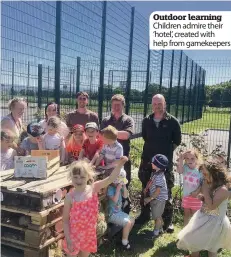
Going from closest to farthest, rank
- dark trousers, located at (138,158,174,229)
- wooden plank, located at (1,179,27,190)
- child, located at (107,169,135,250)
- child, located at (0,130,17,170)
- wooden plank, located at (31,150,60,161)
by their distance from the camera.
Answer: wooden plank, located at (1,179,27,190) < wooden plank, located at (31,150,60,161) < child, located at (0,130,17,170) < child, located at (107,169,135,250) < dark trousers, located at (138,158,174,229)

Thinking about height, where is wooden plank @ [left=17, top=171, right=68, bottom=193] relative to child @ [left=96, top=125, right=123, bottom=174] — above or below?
below

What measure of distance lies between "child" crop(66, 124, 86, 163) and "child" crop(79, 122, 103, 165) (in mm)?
178

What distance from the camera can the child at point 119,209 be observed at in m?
4.18

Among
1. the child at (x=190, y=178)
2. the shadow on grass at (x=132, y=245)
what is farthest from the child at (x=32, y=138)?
the child at (x=190, y=178)

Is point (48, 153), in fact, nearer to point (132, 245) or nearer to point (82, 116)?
point (82, 116)

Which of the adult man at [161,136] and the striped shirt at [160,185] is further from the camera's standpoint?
the adult man at [161,136]

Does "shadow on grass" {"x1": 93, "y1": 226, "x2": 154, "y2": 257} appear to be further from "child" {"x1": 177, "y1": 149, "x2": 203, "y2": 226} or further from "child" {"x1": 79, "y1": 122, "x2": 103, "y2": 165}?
"child" {"x1": 79, "y1": 122, "x2": 103, "y2": 165}

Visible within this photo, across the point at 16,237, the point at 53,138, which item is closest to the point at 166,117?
the point at 53,138

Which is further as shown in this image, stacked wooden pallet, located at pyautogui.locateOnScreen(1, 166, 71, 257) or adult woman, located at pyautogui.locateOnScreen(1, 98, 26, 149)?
adult woman, located at pyautogui.locateOnScreen(1, 98, 26, 149)

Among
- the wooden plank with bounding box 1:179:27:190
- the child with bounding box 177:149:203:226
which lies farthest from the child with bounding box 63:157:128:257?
the child with bounding box 177:149:203:226

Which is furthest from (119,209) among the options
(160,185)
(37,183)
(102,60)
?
(102,60)

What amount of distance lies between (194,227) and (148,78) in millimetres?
7763

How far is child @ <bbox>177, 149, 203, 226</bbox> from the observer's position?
4.46 meters

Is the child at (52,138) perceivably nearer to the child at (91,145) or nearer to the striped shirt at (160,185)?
the child at (91,145)
